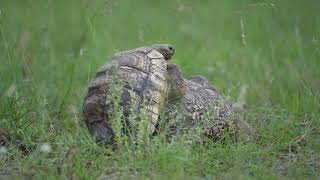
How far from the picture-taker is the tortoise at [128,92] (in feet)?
13.2

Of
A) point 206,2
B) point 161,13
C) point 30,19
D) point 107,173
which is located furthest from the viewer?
point 206,2

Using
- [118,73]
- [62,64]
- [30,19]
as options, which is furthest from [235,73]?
[118,73]

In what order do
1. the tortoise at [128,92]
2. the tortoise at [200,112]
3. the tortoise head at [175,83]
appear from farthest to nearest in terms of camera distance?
the tortoise head at [175,83] < the tortoise at [200,112] < the tortoise at [128,92]

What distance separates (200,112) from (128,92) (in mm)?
533

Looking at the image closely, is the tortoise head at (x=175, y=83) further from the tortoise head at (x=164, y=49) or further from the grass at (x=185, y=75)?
the grass at (x=185, y=75)

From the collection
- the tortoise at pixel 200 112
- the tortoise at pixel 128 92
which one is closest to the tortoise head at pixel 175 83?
the tortoise at pixel 200 112

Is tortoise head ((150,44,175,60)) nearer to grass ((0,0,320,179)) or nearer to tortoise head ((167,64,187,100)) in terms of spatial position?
tortoise head ((167,64,187,100))

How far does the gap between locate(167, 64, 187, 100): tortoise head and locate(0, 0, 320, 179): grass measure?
1.10 ft

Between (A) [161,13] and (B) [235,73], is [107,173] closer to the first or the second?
(B) [235,73]

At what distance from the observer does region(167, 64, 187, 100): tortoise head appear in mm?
4285

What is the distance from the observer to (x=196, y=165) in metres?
3.88

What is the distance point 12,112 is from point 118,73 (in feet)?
2.98

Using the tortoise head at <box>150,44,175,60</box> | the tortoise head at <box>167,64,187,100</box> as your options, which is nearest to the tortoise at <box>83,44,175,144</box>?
the tortoise head at <box>167,64,187,100</box>

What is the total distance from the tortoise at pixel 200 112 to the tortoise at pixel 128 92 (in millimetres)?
127
